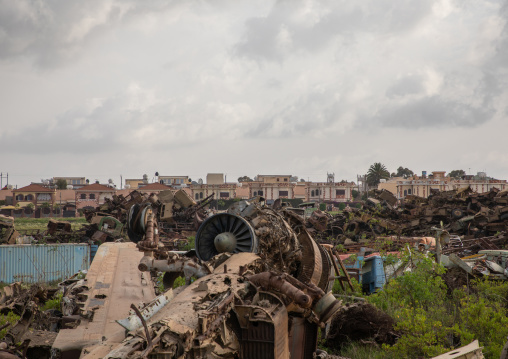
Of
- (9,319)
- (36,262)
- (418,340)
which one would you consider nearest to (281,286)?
(418,340)

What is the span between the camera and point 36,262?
2439 cm

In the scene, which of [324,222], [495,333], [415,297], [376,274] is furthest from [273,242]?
[324,222]

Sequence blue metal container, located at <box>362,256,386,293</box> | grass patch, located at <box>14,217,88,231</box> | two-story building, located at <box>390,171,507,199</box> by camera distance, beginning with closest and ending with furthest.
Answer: blue metal container, located at <box>362,256,386,293</box> → grass patch, located at <box>14,217,88,231</box> → two-story building, located at <box>390,171,507,199</box>

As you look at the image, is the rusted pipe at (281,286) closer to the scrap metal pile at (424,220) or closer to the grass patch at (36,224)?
the scrap metal pile at (424,220)

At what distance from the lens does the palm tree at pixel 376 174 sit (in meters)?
86.4

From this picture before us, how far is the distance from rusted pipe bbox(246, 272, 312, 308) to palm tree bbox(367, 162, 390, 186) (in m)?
80.8

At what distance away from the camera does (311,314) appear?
8469 mm

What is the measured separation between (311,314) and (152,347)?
11.9 ft

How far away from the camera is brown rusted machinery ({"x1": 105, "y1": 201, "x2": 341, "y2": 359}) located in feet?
19.5

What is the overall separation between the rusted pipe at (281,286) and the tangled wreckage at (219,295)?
0.02 m

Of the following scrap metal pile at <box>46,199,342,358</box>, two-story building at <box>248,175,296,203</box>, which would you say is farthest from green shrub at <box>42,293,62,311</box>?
two-story building at <box>248,175,296,203</box>

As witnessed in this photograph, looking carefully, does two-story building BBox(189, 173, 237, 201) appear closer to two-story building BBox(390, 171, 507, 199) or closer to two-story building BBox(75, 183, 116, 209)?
two-story building BBox(75, 183, 116, 209)

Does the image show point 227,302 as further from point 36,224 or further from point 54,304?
point 36,224

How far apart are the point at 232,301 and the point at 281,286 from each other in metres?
0.93
